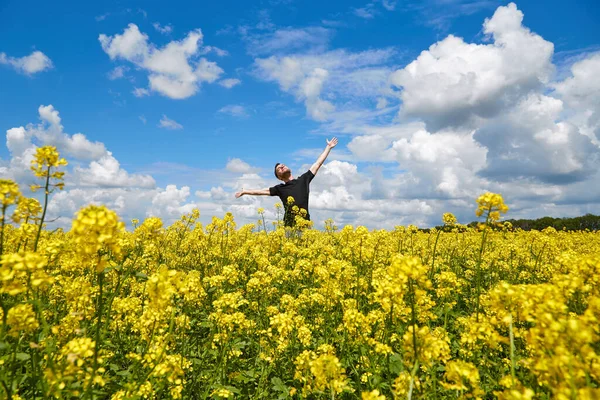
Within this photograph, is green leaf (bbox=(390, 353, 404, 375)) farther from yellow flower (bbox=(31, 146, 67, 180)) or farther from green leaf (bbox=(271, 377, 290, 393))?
yellow flower (bbox=(31, 146, 67, 180))

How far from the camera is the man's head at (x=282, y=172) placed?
52.5 ft

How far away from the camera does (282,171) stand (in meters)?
16.0

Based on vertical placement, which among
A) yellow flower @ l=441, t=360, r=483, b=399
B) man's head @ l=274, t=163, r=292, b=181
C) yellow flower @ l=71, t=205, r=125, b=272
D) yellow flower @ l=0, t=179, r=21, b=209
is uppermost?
man's head @ l=274, t=163, r=292, b=181

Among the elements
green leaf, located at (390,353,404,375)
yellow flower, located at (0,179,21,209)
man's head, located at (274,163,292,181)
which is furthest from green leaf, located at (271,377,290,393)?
man's head, located at (274,163,292,181)

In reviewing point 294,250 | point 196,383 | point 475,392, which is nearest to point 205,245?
point 294,250

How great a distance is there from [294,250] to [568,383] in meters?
6.74

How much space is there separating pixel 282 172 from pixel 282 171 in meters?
0.06

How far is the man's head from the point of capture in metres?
16.0

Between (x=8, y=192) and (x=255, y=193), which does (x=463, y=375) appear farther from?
(x=255, y=193)

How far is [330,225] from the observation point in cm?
1329

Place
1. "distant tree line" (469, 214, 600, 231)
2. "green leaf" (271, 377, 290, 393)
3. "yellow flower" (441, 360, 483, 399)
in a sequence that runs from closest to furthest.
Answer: "yellow flower" (441, 360, 483, 399), "green leaf" (271, 377, 290, 393), "distant tree line" (469, 214, 600, 231)

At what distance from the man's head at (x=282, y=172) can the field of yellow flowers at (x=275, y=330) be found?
713 centimetres

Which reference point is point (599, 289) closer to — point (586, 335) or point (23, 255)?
point (586, 335)


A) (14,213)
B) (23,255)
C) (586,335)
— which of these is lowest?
(586,335)
